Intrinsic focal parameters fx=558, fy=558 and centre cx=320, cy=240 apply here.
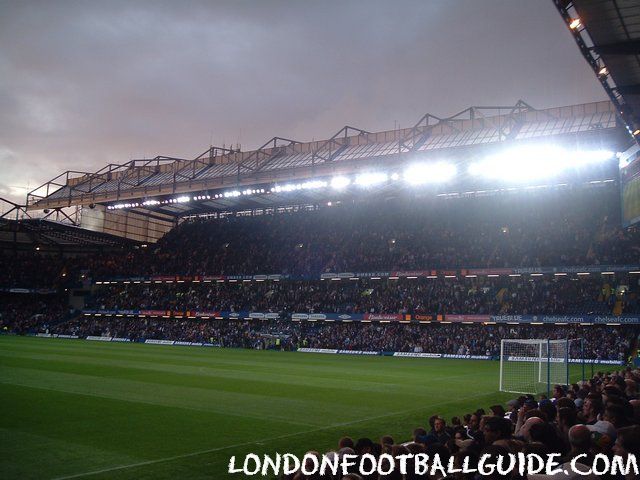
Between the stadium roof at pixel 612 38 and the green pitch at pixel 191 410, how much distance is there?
32.2 ft

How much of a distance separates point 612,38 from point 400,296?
37.6m

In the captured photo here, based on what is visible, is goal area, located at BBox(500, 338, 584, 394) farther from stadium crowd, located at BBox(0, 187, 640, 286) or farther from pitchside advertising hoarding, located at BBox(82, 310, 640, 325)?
stadium crowd, located at BBox(0, 187, 640, 286)

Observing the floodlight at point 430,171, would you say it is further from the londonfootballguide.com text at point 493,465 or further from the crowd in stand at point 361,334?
the londonfootballguide.com text at point 493,465

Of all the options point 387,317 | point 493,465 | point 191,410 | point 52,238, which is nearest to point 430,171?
point 387,317

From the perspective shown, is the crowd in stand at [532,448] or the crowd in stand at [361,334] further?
the crowd in stand at [361,334]

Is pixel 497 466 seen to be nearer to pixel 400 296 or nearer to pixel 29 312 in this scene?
pixel 400 296

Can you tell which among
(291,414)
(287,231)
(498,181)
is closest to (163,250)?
(287,231)

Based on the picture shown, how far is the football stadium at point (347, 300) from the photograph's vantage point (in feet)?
36.2

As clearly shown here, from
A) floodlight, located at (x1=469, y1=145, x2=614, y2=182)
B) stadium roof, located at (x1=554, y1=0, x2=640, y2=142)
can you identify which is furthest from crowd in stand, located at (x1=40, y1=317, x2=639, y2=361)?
stadium roof, located at (x1=554, y1=0, x2=640, y2=142)

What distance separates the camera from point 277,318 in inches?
2064

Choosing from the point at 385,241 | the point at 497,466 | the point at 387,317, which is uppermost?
the point at 385,241

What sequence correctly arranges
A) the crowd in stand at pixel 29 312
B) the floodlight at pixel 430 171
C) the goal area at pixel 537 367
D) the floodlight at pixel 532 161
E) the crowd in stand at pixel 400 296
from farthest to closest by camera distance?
the crowd in stand at pixel 29 312 < the crowd in stand at pixel 400 296 < the floodlight at pixel 430 171 < the floodlight at pixel 532 161 < the goal area at pixel 537 367

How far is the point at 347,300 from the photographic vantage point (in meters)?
51.2

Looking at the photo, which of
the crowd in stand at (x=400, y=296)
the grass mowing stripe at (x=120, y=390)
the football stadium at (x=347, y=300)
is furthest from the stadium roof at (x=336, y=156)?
the grass mowing stripe at (x=120, y=390)
